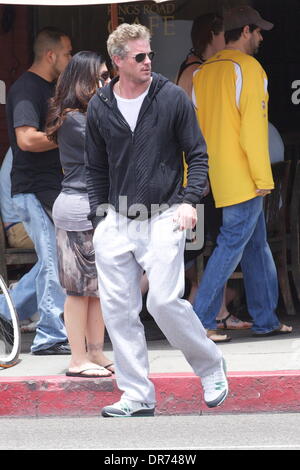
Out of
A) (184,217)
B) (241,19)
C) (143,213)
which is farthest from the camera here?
(241,19)

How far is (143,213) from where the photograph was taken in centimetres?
673

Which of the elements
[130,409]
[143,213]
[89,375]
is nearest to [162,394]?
[89,375]

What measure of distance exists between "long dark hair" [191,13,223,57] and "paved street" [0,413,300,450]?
2.95m

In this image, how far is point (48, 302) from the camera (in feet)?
28.2

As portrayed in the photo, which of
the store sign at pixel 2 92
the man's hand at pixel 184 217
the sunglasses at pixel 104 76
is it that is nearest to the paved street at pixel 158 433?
the man's hand at pixel 184 217

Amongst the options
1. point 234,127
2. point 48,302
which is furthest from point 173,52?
point 48,302

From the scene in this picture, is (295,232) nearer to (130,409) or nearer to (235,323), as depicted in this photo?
(235,323)

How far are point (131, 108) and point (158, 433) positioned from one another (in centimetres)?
167

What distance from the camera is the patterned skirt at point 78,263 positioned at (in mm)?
7711

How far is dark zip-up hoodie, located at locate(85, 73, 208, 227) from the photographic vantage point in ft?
22.1

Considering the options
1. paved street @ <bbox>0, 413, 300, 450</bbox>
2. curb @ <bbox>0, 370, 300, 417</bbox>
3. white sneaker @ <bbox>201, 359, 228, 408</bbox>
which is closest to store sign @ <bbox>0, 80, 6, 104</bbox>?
curb @ <bbox>0, 370, 300, 417</bbox>

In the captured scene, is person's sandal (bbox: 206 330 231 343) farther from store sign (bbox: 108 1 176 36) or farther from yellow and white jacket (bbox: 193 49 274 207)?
store sign (bbox: 108 1 176 36)

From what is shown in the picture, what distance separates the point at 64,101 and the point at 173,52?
3167 millimetres
